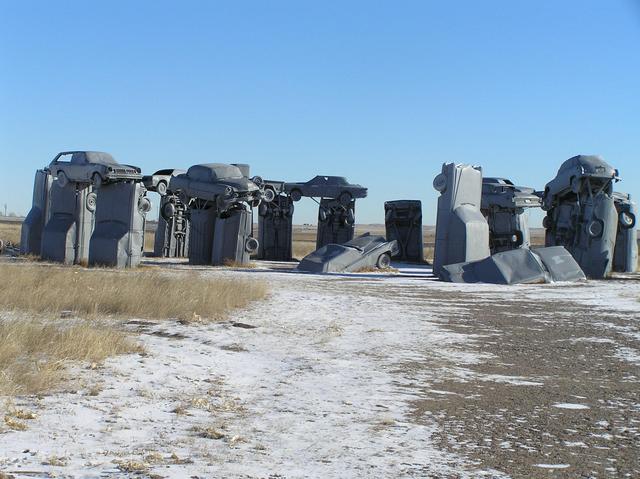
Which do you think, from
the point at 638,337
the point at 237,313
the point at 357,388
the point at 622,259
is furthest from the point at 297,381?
the point at 622,259

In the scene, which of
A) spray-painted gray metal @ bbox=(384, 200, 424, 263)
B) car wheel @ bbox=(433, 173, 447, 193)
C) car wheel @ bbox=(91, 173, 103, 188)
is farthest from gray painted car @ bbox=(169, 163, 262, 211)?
spray-painted gray metal @ bbox=(384, 200, 424, 263)

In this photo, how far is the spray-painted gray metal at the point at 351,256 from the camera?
30953mm

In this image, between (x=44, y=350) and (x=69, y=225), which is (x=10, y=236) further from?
(x=44, y=350)

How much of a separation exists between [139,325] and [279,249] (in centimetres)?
2874

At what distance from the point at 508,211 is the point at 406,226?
562 cm

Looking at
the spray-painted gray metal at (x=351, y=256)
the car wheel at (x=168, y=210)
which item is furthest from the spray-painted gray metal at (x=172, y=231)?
the spray-painted gray metal at (x=351, y=256)

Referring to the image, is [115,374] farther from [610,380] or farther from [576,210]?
[576,210]

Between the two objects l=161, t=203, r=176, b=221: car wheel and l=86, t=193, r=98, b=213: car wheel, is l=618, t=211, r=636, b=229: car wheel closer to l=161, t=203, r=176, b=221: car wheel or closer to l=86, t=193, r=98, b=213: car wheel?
l=161, t=203, r=176, b=221: car wheel

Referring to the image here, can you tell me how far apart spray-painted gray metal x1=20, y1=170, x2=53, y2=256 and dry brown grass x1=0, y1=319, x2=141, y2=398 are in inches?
910

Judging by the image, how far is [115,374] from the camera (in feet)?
28.9

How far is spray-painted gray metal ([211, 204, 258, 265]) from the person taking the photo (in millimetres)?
32250

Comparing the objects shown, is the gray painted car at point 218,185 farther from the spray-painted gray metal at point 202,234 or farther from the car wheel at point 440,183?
the car wheel at point 440,183

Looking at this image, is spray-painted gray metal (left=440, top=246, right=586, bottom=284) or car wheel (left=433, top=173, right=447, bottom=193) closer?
spray-painted gray metal (left=440, top=246, right=586, bottom=284)

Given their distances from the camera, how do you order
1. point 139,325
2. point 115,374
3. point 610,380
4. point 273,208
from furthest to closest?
point 273,208 < point 139,325 < point 610,380 < point 115,374
